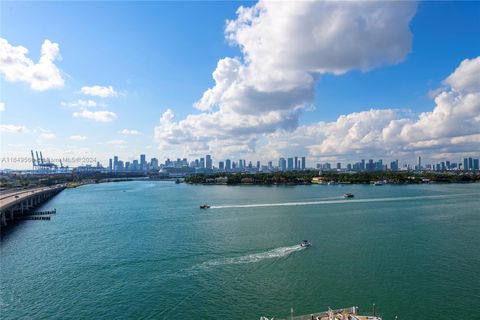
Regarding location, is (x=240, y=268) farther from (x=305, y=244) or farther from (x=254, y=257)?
(x=305, y=244)

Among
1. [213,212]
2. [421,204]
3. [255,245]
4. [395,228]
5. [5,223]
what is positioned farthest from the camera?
[421,204]

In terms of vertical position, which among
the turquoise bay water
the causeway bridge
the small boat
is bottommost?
the turquoise bay water

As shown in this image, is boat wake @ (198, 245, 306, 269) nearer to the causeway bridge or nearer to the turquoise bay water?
the turquoise bay water

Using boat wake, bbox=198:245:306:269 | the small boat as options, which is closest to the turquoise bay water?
boat wake, bbox=198:245:306:269

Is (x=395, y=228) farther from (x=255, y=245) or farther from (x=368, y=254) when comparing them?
(x=255, y=245)

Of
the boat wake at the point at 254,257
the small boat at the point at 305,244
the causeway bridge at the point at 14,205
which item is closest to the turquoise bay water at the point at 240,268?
the boat wake at the point at 254,257

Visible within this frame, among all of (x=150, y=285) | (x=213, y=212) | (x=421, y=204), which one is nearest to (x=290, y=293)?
(x=150, y=285)
